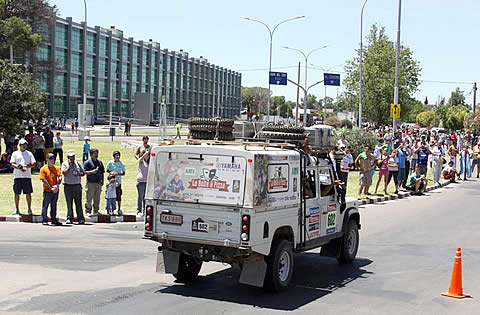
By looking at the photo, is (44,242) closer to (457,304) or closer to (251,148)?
(251,148)

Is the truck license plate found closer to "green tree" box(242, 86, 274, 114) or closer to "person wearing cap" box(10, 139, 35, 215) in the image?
"person wearing cap" box(10, 139, 35, 215)

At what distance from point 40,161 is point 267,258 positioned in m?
18.8

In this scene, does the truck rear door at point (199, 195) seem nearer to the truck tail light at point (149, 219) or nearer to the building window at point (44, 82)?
the truck tail light at point (149, 219)

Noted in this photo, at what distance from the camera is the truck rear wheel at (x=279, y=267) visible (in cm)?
938

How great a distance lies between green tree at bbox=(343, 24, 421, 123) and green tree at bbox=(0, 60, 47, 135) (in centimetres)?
3257

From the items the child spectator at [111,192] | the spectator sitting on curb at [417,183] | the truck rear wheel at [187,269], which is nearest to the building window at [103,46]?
the spectator sitting on curb at [417,183]

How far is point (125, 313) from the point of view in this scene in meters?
8.15

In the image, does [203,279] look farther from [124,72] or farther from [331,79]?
[124,72]

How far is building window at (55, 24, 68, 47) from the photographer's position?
84.6 metres

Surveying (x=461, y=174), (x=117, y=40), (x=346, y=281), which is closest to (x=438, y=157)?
(x=461, y=174)

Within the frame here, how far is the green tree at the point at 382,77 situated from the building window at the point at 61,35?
44.6 meters

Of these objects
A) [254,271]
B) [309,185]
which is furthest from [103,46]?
[254,271]

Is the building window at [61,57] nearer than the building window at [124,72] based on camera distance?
Yes

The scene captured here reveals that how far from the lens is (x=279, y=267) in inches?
378
